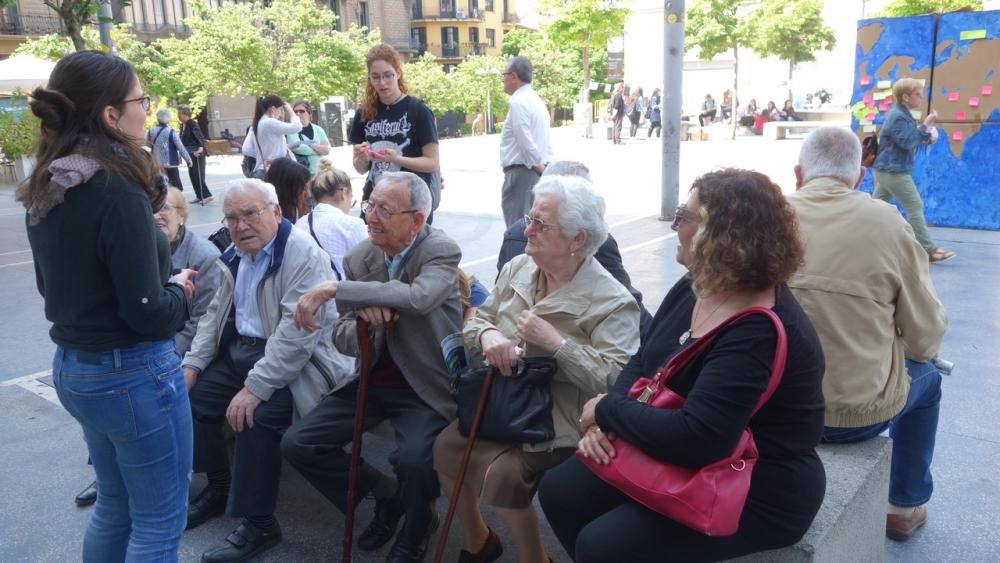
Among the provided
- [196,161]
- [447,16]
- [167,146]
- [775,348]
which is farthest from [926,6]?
[447,16]

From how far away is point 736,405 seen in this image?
1.81m

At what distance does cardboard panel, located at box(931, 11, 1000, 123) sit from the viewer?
8086mm

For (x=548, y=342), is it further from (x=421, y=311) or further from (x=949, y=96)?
(x=949, y=96)

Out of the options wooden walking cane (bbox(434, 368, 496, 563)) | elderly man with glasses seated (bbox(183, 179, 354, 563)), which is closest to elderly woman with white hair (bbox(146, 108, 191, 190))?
elderly man with glasses seated (bbox(183, 179, 354, 563))

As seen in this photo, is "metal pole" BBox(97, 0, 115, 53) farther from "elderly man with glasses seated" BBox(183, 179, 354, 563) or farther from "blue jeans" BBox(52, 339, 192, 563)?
"blue jeans" BBox(52, 339, 192, 563)

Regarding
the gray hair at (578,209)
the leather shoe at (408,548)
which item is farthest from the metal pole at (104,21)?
the leather shoe at (408,548)

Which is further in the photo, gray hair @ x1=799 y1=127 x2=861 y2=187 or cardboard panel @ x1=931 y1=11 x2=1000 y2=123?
cardboard panel @ x1=931 y1=11 x2=1000 y2=123

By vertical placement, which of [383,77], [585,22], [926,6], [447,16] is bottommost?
[383,77]

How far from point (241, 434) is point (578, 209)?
1.58 meters

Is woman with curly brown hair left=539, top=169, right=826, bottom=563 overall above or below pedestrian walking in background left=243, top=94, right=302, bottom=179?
below

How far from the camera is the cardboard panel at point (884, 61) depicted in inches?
334

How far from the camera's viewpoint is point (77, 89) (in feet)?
6.37

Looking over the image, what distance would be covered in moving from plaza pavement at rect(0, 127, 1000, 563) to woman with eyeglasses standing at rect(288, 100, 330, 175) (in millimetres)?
1891

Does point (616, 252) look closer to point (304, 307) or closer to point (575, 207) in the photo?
point (575, 207)
